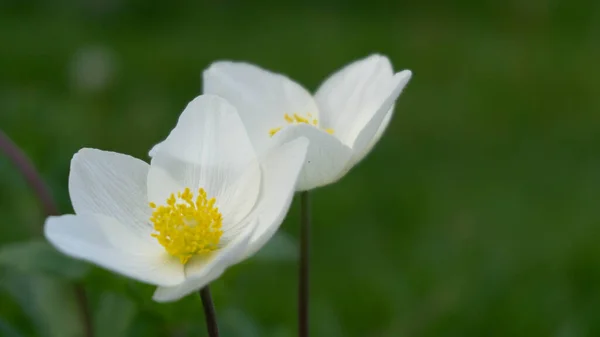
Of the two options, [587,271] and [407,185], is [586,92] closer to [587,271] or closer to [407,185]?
[407,185]

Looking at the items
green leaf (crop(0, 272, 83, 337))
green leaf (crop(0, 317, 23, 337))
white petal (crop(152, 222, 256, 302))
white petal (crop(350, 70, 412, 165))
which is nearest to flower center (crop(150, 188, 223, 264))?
white petal (crop(152, 222, 256, 302))

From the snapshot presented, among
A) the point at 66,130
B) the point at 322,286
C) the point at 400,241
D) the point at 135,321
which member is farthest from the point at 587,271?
the point at 66,130

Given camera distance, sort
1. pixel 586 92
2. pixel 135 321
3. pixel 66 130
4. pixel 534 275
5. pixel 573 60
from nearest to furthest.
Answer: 1. pixel 135 321
2. pixel 534 275
3. pixel 66 130
4. pixel 586 92
5. pixel 573 60

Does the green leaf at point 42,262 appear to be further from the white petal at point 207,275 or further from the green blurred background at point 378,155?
the white petal at point 207,275

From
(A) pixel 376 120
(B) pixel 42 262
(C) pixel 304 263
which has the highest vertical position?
(A) pixel 376 120

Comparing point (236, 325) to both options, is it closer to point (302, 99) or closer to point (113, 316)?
point (113, 316)

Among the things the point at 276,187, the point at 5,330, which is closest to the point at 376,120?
the point at 276,187
